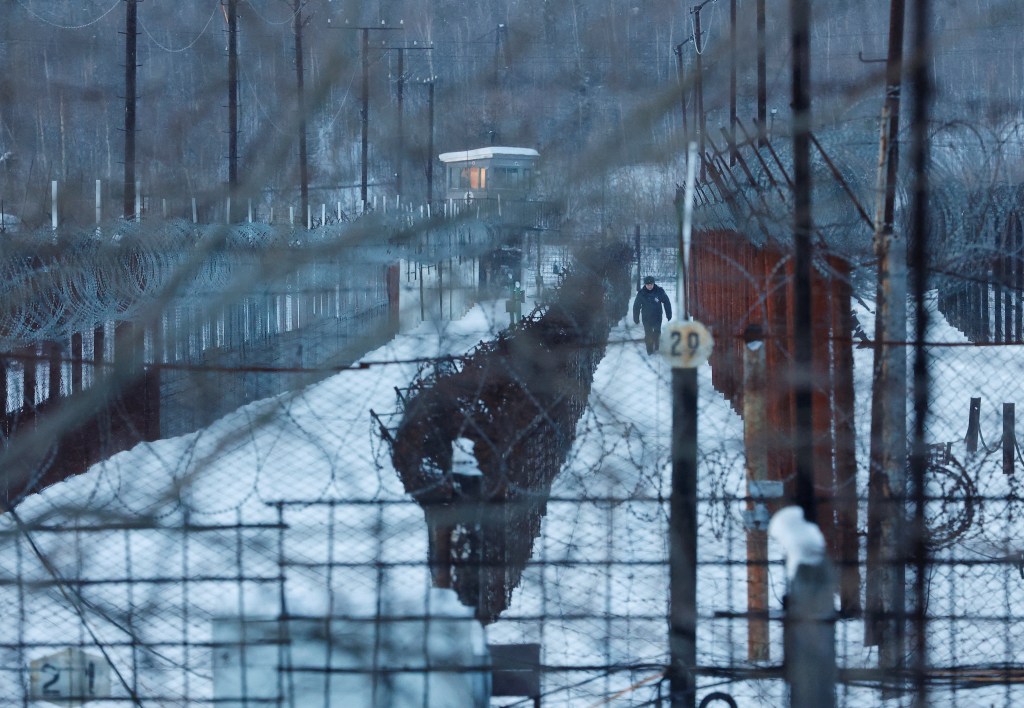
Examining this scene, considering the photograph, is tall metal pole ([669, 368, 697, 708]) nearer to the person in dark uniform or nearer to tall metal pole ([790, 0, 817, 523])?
tall metal pole ([790, 0, 817, 523])

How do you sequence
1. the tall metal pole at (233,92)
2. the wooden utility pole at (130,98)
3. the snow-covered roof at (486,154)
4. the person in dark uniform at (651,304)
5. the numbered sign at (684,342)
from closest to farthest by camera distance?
the numbered sign at (684,342) → the wooden utility pole at (130,98) → the person in dark uniform at (651,304) → the tall metal pole at (233,92) → the snow-covered roof at (486,154)

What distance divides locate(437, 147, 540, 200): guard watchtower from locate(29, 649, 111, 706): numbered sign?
17.0 meters

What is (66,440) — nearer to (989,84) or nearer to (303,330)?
(989,84)

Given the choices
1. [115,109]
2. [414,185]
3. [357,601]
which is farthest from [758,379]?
[414,185]

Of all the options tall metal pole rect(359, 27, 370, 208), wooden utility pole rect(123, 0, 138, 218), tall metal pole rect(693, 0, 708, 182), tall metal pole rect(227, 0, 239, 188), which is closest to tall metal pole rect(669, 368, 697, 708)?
tall metal pole rect(693, 0, 708, 182)

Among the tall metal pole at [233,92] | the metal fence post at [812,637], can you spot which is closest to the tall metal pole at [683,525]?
the metal fence post at [812,637]

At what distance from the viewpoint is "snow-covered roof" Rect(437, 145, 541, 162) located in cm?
2048

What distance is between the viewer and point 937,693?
299 centimetres

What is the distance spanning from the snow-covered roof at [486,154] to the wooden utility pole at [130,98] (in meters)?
9.94

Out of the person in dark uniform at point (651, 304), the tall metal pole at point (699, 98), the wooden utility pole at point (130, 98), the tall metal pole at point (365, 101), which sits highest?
→ the tall metal pole at point (365, 101)

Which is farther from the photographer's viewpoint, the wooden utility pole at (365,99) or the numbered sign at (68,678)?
the wooden utility pole at (365,99)

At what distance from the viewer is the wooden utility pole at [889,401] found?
3389 millimetres

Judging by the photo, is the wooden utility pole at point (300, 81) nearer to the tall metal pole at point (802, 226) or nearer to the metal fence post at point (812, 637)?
the tall metal pole at point (802, 226)

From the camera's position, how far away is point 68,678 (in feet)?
9.08
